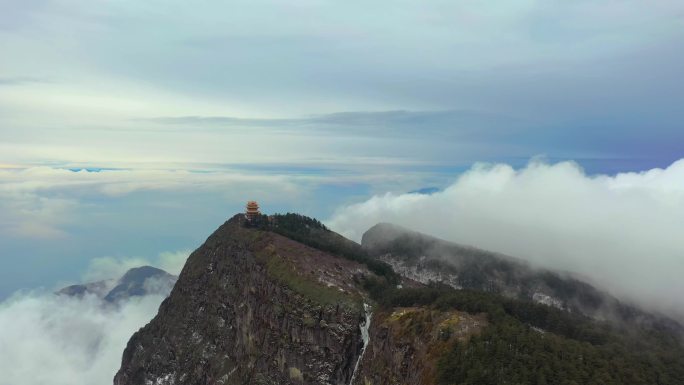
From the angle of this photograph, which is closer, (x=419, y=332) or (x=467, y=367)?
(x=467, y=367)

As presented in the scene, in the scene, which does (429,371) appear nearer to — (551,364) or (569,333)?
(551,364)

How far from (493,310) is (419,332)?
29899 mm

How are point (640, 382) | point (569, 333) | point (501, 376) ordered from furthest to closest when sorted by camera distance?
1. point (569, 333)
2. point (640, 382)
3. point (501, 376)

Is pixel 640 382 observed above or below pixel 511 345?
below

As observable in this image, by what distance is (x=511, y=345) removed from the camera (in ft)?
497

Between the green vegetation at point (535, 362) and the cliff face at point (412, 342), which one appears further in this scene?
the cliff face at point (412, 342)

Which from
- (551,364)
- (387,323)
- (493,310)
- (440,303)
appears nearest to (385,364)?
(387,323)

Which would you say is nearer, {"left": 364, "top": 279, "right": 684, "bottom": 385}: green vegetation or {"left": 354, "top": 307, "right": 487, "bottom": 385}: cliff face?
{"left": 364, "top": 279, "right": 684, "bottom": 385}: green vegetation

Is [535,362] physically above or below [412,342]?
above

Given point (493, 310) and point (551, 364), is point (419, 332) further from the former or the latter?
point (551, 364)

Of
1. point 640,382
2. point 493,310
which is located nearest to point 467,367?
point 493,310

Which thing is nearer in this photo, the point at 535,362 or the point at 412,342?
the point at 535,362

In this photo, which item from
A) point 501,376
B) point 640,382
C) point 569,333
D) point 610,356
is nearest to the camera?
point 501,376

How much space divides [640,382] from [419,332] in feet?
222
